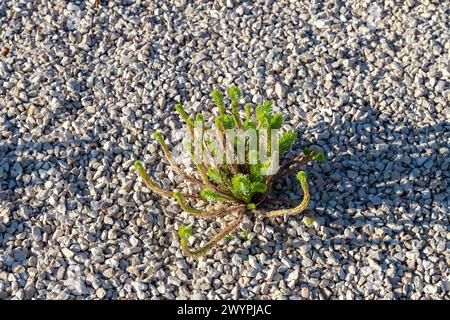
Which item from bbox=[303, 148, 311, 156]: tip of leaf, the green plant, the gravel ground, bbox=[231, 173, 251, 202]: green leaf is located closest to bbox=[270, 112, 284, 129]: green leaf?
the green plant

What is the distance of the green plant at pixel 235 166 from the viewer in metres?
3.47

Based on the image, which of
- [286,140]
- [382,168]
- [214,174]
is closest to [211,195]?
[214,174]

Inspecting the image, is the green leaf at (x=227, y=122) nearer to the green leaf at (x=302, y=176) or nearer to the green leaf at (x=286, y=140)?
the green leaf at (x=286, y=140)

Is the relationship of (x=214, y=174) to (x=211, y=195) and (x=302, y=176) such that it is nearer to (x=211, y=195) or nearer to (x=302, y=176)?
(x=211, y=195)

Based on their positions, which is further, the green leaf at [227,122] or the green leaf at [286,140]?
the green leaf at [286,140]

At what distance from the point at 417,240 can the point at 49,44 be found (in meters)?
2.75

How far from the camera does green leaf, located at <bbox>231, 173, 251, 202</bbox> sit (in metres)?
3.44

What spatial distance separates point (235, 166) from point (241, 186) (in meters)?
0.15

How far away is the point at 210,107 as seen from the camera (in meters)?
4.22

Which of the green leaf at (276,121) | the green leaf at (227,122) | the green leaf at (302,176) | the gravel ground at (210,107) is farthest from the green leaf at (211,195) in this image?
the green leaf at (302,176)

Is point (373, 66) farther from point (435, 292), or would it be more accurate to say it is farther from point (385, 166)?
point (435, 292)

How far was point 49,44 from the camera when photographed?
15.1 ft

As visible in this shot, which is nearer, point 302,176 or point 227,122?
point 302,176
